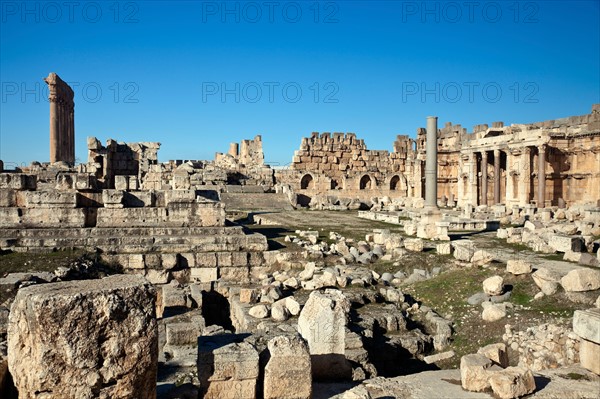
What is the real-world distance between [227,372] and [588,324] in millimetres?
4035

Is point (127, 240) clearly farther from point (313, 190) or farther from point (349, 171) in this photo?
point (349, 171)

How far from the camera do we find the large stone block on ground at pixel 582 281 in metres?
8.09

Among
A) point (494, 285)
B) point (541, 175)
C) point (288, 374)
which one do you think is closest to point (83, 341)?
point (288, 374)

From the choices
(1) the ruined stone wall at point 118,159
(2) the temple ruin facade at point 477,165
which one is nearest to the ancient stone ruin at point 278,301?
(2) the temple ruin facade at point 477,165

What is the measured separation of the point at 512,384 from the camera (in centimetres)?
486

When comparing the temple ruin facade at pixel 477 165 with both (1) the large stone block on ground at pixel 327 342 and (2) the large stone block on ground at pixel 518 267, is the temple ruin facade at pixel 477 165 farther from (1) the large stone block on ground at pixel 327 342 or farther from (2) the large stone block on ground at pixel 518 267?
(1) the large stone block on ground at pixel 327 342

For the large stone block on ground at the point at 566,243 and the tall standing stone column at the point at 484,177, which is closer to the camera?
the large stone block on ground at the point at 566,243

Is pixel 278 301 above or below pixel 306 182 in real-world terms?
below

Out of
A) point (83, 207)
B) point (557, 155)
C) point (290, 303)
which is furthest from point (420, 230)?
point (557, 155)

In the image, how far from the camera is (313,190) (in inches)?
1387

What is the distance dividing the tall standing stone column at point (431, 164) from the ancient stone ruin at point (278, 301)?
7 cm

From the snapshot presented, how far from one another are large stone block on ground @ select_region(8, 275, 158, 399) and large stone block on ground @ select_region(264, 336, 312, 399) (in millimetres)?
1166

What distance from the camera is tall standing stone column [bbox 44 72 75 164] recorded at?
40.0 meters

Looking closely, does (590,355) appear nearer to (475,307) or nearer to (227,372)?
(475,307)
